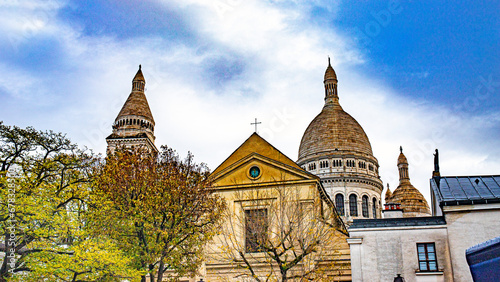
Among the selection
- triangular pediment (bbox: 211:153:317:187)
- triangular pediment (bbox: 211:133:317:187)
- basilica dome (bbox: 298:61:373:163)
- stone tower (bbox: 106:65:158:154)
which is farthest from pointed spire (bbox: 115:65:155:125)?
triangular pediment (bbox: 211:153:317:187)

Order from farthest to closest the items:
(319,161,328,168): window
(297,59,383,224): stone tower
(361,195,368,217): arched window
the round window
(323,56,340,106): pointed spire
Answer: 1. (323,56,340,106): pointed spire
2. (319,161,328,168): window
3. (297,59,383,224): stone tower
4. (361,195,368,217): arched window
5. the round window

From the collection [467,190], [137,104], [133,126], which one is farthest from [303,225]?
[137,104]

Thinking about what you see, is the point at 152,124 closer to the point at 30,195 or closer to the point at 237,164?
the point at 237,164

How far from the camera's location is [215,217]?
1117 inches

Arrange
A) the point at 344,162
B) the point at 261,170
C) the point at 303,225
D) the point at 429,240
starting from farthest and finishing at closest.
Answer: the point at 344,162 < the point at 261,170 < the point at 303,225 < the point at 429,240

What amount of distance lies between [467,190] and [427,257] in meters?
4.72

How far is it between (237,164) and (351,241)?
14.0 metres

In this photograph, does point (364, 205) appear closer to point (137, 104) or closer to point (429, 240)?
point (137, 104)

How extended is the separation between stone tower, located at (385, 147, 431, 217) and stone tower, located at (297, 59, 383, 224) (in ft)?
14.2

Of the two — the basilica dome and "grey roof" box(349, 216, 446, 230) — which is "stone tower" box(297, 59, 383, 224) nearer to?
the basilica dome

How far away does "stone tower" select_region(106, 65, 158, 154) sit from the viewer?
67562 millimetres

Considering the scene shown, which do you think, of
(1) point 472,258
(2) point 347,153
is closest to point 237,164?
(1) point 472,258

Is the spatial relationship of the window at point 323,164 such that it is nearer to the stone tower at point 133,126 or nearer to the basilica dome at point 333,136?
the basilica dome at point 333,136

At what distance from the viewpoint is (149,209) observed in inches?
1013
